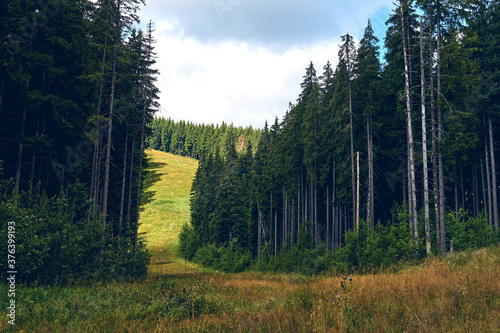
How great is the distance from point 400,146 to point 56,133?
27.0 m

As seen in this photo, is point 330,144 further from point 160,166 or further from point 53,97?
point 160,166

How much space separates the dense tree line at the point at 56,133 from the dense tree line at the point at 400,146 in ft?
49.0

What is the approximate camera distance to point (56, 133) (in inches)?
693

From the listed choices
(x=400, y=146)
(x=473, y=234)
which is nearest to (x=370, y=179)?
(x=400, y=146)

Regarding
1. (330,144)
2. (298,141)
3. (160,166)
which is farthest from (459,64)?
(160,166)

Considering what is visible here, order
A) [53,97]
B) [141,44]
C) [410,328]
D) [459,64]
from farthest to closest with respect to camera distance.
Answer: [141,44], [459,64], [53,97], [410,328]

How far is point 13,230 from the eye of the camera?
966cm

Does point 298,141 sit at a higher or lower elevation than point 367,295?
higher

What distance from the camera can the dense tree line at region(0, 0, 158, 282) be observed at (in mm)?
11383

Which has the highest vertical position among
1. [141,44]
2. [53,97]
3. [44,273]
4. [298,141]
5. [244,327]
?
[141,44]

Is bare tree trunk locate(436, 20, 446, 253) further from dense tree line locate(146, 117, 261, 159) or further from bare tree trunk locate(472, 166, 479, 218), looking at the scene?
dense tree line locate(146, 117, 261, 159)

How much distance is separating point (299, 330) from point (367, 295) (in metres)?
2.38

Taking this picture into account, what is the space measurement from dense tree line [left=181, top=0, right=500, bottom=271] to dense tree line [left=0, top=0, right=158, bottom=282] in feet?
49.0

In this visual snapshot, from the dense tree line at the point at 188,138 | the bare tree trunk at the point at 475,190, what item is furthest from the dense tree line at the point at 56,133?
the dense tree line at the point at 188,138
